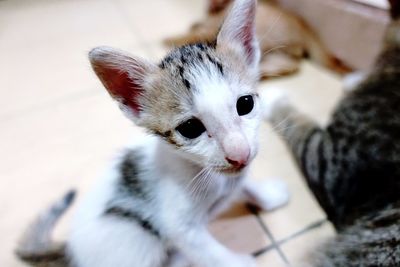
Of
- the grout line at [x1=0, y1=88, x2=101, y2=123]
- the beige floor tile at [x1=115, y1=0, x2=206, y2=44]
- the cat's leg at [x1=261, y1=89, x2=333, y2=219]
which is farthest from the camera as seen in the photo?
the beige floor tile at [x1=115, y1=0, x2=206, y2=44]

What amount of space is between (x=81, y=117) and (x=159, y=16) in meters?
0.84

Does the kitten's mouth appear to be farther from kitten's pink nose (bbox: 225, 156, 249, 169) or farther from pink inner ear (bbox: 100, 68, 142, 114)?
pink inner ear (bbox: 100, 68, 142, 114)

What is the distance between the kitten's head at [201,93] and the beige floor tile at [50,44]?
0.67 m

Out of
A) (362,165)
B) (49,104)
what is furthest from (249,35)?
(49,104)

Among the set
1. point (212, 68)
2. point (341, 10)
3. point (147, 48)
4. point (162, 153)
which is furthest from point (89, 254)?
point (341, 10)

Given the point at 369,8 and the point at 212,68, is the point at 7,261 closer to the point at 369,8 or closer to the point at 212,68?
the point at 212,68

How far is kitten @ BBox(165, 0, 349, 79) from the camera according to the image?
139cm

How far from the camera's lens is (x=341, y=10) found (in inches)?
52.2

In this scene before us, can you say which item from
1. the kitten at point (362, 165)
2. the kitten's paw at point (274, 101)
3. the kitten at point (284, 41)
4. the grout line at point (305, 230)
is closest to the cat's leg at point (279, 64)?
the kitten at point (284, 41)

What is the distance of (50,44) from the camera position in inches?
69.4

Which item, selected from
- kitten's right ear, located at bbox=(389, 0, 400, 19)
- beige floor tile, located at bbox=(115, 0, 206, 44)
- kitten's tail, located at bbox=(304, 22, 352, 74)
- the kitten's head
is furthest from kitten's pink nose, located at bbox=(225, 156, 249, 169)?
beige floor tile, located at bbox=(115, 0, 206, 44)

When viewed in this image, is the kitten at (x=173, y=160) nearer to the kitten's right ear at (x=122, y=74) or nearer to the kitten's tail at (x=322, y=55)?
the kitten's right ear at (x=122, y=74)

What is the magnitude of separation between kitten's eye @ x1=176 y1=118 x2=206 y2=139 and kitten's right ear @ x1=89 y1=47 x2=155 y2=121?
0.34 feet

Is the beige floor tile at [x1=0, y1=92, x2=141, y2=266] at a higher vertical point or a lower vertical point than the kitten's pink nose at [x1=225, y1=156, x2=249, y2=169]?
higher
